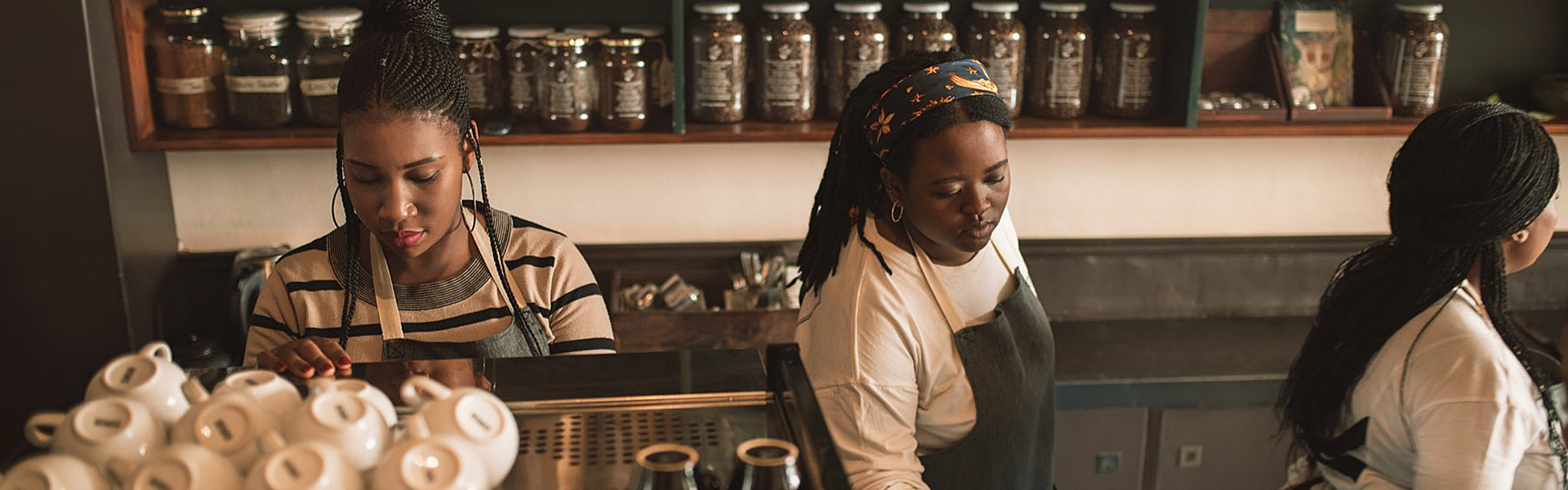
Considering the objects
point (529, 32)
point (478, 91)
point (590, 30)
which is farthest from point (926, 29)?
point (478, 91)

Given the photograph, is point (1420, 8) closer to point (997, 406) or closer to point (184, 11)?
point (997, 406)

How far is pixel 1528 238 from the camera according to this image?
4.48 feet

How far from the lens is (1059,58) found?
229cm

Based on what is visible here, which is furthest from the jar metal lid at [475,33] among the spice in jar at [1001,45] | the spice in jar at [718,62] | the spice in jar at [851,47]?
the spice in jar at [1001,45]

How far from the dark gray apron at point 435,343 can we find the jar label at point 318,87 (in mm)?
833

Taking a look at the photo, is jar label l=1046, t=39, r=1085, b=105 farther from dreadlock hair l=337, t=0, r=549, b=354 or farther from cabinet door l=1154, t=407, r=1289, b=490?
dreadlock hair l=337, t=0, r=549, b=354

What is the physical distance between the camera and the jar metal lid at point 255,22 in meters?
2.12

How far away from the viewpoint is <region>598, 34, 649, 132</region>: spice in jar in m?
2.19

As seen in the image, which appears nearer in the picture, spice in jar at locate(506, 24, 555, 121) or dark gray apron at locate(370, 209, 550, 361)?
dark gray apron at locate(370, 209, 550, 361)

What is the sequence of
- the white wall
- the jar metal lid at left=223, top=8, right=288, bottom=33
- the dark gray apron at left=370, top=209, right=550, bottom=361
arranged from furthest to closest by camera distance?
the white wall < the jar metal lid at left=223, top=8, right=288, bottom=33 < the dark gray apron at left=370, top=209, right=550, bottom=361

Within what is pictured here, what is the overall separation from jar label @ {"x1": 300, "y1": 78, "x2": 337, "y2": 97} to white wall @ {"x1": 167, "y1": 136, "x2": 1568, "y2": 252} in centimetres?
27

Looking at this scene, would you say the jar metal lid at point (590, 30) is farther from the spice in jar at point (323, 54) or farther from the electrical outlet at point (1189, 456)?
the electrical outlet at point (1189, 456)

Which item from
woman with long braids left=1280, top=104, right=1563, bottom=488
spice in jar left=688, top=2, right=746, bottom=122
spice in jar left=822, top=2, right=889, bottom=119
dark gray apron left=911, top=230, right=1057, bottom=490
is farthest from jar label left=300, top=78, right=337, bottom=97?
woman with long braids left=1280, top=104, right=1563, bottom=488

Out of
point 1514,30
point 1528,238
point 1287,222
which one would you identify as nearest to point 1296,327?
point 1287,222
